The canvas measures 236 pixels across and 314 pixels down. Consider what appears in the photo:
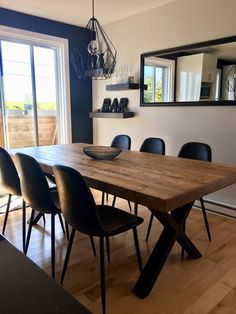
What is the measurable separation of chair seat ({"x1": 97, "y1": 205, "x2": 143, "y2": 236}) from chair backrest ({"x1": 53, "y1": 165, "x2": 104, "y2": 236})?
0.37 feet

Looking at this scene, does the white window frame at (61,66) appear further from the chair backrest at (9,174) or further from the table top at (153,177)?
the chair backrest at (9,174)

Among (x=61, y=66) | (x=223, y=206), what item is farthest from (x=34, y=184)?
(x=61, y=66)

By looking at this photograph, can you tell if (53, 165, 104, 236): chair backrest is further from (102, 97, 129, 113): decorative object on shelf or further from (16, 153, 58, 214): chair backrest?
(102, 97, 129, 113): decorative object on shelf

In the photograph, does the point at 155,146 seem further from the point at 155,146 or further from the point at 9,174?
the point at 9,174

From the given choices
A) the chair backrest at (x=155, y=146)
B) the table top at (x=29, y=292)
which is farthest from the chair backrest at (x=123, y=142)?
the table top at (x=29, y=292)

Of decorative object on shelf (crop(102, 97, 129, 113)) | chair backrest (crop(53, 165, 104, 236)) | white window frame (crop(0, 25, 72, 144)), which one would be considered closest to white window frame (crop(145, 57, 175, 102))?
decorative object on shelf (crop(102, 97, 129, 113))

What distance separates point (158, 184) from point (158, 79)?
2.43 m

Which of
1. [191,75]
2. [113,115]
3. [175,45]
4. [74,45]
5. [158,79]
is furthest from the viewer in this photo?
[74,45]

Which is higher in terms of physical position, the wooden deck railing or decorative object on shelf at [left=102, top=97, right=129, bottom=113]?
decorative object on shelf at [left=102, top=97, right=129, bottom=113]

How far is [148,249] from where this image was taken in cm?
251

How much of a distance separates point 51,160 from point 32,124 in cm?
205

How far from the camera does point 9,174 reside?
8.25 feet

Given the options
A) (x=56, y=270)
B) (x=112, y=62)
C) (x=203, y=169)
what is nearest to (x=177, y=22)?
(x=112, y=62)

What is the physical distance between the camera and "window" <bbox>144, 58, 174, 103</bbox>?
364cm
